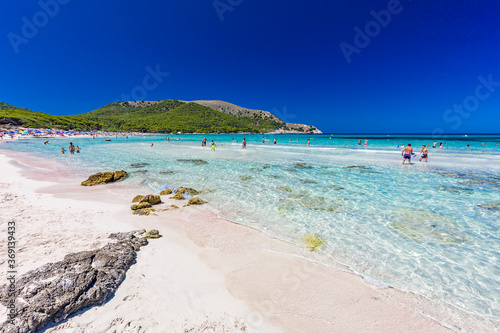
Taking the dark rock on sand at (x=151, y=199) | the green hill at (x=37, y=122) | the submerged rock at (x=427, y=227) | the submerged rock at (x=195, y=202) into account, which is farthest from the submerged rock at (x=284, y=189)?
the green hill at (x=37, y=122)

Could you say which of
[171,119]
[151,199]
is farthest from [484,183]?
[171,119]

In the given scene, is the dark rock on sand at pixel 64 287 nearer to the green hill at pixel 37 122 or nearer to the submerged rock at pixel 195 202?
the submerged rock at pixel 195 202

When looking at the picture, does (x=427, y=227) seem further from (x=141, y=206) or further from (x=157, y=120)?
(x=157, y=120)

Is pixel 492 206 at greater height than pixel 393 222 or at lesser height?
greater

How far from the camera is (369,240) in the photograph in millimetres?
5793

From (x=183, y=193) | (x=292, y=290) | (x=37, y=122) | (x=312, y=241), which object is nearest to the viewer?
(x=292, y=290)

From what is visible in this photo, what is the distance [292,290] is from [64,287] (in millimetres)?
3626

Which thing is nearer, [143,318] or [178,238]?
[143,318]

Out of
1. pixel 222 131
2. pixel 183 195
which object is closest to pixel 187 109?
pixel 222 131

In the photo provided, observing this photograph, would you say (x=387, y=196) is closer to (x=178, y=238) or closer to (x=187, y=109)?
(x=178, y=238)

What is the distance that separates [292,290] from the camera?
12.4 ft

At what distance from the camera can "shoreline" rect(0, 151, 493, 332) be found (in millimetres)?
3152

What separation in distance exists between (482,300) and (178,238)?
6.29 metres

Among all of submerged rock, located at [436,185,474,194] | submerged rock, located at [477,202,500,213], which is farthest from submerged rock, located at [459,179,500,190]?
submerged rock, located at [477,202,500,213]
